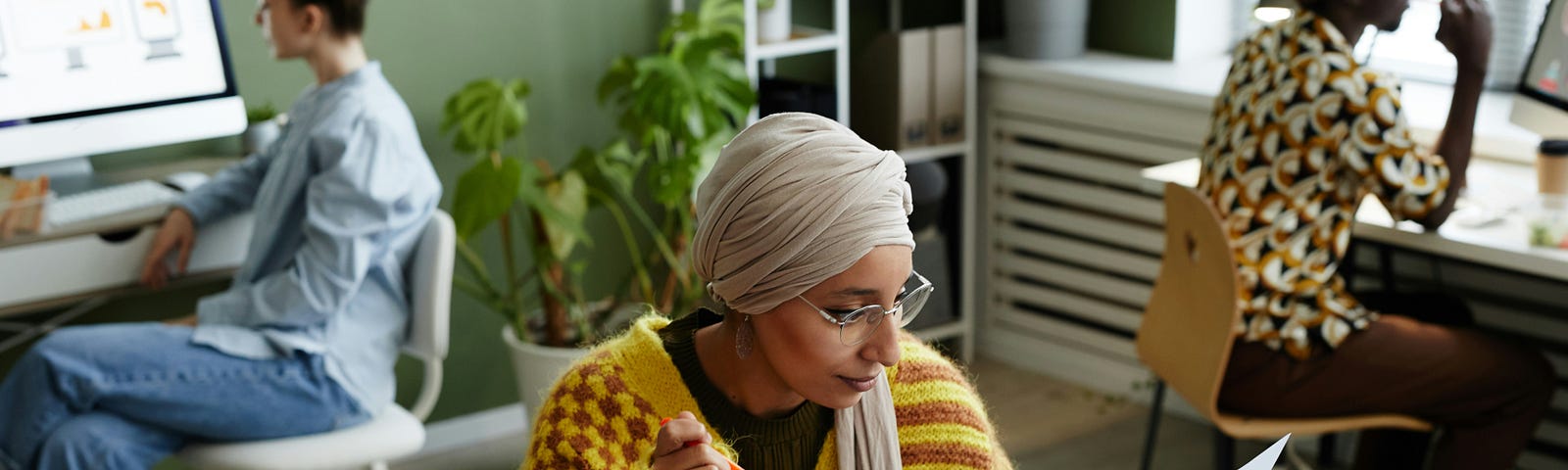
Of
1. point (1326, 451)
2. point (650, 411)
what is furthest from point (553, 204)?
point (1326, 451)

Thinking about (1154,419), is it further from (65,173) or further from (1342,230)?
(65,173)

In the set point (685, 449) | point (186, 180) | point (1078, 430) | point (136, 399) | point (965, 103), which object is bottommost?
point (1078, 430)

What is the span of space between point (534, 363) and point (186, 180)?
75 cm

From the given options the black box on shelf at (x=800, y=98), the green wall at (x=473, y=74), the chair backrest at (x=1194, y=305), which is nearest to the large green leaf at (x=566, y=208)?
the green wall at (x=473, y=74)

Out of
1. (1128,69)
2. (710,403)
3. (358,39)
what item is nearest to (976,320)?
(1128,69)

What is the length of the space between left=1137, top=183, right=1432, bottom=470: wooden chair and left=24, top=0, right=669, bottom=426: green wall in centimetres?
132

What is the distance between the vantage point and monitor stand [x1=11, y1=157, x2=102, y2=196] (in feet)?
8.20

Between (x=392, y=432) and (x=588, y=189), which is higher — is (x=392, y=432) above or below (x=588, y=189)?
below

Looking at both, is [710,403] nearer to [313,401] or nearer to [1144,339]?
[313,401]

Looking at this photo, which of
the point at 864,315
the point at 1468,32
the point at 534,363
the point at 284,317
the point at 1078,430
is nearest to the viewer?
the point at 864,315

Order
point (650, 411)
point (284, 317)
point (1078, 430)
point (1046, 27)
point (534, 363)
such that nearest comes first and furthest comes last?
point (650, 411) → point (284, 317) → point (534, 363) → point (1078, 430) → point (1046, 27)

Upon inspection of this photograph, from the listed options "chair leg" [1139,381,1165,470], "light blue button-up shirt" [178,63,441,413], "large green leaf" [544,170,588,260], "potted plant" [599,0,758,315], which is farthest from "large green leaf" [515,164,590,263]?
"chair leg" [1139,381,1165,470]

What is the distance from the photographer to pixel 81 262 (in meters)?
2.30

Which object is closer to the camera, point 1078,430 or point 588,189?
point 588,189
